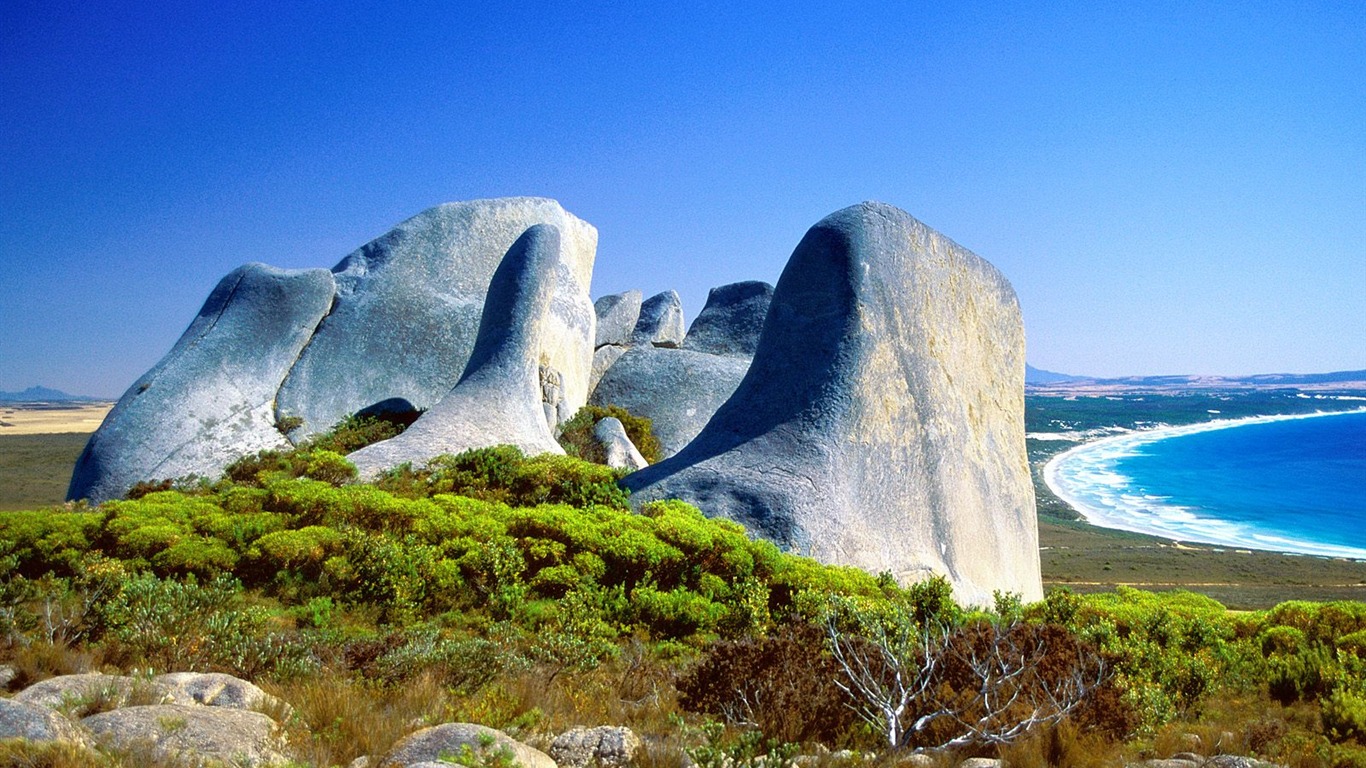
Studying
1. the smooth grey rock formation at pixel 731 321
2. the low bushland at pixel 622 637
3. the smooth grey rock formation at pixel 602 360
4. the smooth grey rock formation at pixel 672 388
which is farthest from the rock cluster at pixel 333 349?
the low bushland at pixel 622 637

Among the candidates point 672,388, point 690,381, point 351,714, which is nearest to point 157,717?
point 351,714

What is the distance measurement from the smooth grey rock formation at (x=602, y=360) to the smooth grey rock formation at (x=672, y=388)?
0.68 ft

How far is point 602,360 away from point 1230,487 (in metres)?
49.0

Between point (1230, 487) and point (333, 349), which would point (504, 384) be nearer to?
point (333, 349)

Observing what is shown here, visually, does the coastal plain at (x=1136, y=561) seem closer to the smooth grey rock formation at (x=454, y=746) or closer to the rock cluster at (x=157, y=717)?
the smooth grey rock formation at (x=454, y=746)

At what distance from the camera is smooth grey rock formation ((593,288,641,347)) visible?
1007 inches

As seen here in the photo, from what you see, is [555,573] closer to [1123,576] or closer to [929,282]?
[929,282]

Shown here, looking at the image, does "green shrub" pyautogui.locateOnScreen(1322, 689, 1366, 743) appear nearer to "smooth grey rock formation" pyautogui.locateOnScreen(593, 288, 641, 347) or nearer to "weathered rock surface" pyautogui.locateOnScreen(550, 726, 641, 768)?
"weathered rock surface" pyautogui.locateOnScreen(550, 726, 641, 768)

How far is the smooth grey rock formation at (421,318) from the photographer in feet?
56.1

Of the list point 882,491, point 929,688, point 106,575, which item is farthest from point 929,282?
point 106,575

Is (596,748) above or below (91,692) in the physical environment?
below

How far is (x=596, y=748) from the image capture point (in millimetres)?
4191

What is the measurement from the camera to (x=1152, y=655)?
21.9 ft

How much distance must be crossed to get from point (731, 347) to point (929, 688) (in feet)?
61.0
